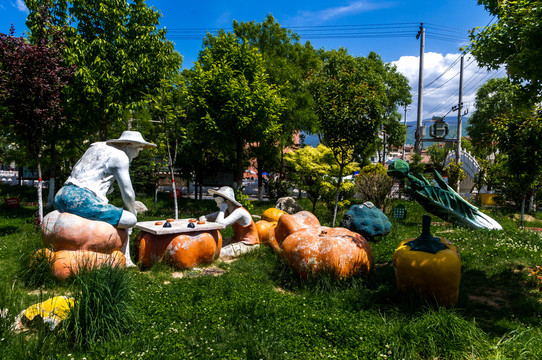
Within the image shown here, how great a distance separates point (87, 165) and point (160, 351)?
352 cm

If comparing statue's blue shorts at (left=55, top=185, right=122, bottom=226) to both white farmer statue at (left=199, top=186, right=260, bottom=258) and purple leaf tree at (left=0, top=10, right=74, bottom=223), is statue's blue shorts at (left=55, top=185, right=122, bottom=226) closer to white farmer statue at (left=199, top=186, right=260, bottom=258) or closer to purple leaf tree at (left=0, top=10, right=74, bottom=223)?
white farmer statue at (left=199, top=186, right=260, bottom=258)

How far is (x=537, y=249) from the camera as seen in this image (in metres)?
6.86

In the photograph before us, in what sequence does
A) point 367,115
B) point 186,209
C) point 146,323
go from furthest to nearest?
point 186,209
point 367,115
point 146,323

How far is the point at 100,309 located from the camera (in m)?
3.49

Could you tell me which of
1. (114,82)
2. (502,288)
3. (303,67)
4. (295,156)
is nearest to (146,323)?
(502,288)

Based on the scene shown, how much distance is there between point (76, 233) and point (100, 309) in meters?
1.88

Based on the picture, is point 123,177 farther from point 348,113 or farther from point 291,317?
point 348,113

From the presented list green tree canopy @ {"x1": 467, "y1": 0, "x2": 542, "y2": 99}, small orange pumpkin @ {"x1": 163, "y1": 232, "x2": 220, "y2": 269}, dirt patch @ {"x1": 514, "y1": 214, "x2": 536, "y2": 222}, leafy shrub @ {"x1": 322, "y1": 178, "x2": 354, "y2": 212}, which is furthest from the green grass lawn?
dirt patch @ {"x1": 514, "y1": 214, "x2": 536, "y2": 222}

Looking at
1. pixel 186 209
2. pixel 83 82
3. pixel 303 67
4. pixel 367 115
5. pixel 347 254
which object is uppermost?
pixel 303 67

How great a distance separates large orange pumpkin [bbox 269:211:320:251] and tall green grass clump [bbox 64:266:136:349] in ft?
12.4

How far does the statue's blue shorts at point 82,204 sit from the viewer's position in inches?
202

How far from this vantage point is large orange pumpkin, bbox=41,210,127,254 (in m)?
4.91

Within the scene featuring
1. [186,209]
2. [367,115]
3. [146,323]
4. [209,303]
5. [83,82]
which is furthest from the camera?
[186,209]

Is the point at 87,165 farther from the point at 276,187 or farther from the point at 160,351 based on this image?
the point at 276,187
